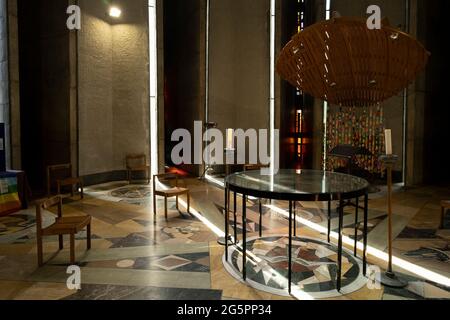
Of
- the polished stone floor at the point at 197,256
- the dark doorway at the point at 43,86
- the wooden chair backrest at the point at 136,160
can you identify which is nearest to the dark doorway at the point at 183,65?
the wooden chair backrest at the point at 136,160

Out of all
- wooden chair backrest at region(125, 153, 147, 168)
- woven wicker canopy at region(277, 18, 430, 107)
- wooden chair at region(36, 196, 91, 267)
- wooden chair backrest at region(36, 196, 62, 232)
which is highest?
woven wicker canopy at region(277, 18, 430, 107)

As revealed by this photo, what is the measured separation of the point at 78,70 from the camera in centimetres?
642

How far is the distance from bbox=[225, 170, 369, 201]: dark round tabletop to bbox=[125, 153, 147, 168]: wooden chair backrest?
189 inches

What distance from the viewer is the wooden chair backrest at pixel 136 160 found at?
24.6ft

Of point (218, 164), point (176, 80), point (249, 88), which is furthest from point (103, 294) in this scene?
point (176, 80)

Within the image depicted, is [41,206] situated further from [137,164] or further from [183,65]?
[183,65]

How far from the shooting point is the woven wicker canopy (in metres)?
1.93

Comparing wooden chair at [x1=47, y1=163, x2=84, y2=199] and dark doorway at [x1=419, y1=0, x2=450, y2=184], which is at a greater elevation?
dark doorway at [x1=419, y1=0, x2=450, y2=184]

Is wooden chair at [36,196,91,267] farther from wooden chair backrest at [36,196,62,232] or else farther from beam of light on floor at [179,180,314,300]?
beam of light on floor at [179,180,314,300]

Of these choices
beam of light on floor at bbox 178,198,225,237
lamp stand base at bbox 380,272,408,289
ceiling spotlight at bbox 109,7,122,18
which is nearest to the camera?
lamp stand base at bbox 380,272,408,289

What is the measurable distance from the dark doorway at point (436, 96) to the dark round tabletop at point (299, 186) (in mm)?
5120

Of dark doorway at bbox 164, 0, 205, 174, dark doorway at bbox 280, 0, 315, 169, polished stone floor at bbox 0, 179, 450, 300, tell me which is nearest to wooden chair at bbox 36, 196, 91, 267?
polished stone floor at bbox 0, 179, 450, 300

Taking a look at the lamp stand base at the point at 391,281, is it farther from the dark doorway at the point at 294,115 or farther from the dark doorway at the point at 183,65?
the dark doorway at the point at 183,65

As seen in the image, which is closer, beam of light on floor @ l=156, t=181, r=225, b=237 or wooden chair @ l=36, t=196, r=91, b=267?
wooden chair @ l=36, t=196, r=91, b=267
